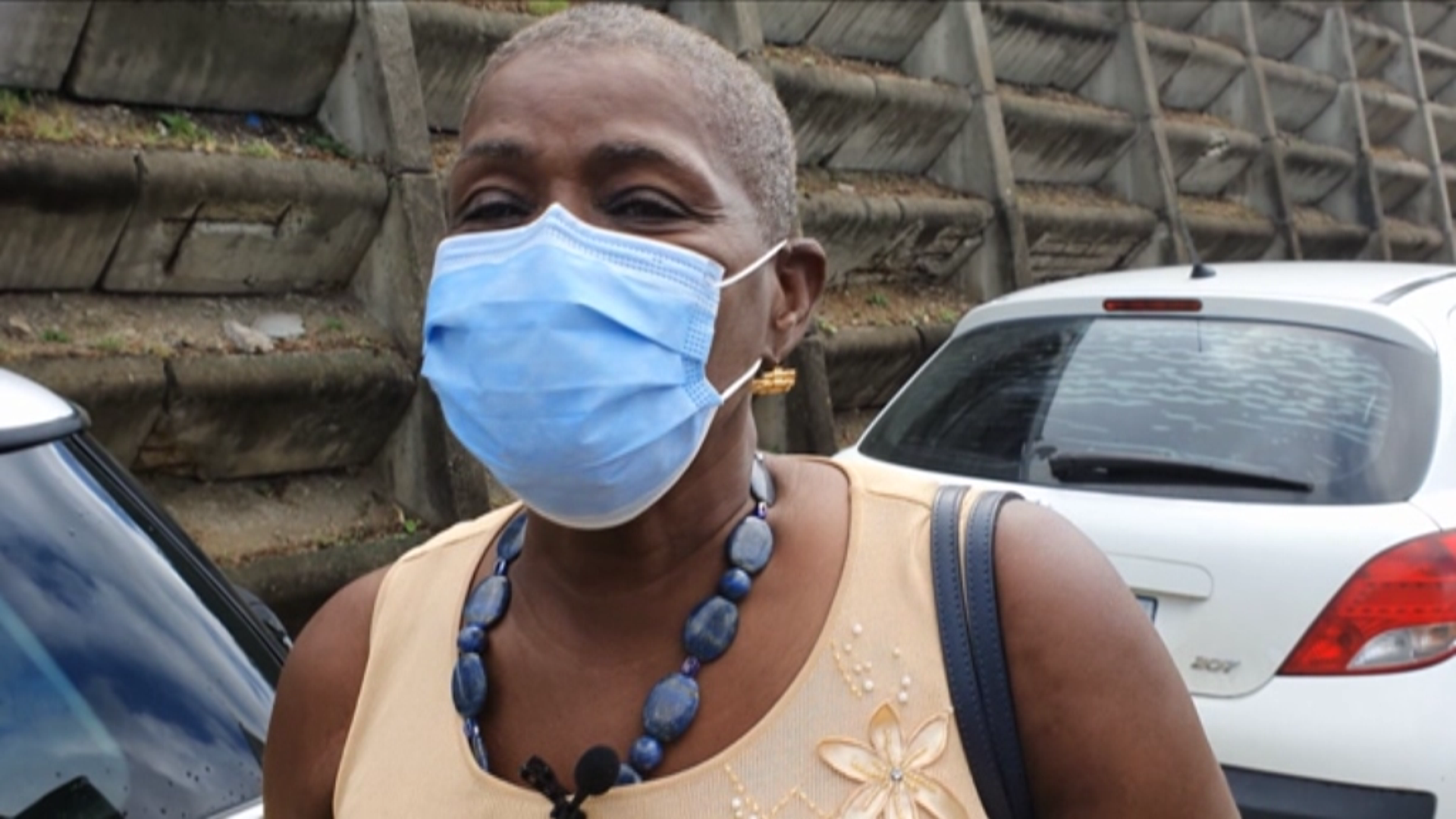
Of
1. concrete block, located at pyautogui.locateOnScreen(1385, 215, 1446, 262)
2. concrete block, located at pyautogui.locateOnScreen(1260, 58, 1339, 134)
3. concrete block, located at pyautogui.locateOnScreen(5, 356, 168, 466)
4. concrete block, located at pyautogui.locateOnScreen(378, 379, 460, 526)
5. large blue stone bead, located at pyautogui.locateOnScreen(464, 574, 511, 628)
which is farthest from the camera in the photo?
concrete block, located at pyautogui.locateOnScreen(1385, 215, 1446, 262)

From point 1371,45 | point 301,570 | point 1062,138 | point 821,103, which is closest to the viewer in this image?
point 301,570

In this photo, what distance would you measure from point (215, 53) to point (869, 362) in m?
3.81

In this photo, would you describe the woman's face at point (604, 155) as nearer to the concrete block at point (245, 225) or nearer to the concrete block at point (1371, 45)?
the concrete block at point (245, 225)

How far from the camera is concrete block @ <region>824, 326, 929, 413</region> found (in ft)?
26.0

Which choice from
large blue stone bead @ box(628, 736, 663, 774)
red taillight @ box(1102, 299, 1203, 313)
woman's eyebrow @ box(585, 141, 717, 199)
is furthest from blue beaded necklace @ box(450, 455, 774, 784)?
red taillight @ box(1102, 299, 1203, 313)

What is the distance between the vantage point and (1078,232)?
10.6 m

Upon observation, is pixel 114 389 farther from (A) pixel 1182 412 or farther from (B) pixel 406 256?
(A) pixel 1182 412

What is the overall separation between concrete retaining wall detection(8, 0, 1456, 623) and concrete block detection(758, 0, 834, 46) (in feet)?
0.09

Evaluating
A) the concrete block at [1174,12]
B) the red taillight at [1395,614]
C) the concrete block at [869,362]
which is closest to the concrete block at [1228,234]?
the concrete block at [1174,12]

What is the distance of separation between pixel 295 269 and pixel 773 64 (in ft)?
10.1

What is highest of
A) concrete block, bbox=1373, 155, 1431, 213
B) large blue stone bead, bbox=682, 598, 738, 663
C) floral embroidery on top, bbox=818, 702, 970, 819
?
concrete block, bbox=1373, 155, 1431, 213

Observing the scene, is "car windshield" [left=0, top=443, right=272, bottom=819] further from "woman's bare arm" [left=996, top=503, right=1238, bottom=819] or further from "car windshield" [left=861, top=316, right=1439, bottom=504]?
"car windshield" [left=861, top=316, right=1439, bottom=504]

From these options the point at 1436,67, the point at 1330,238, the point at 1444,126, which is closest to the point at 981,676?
the point at 1330,238

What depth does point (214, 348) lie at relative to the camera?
5.27 metres
